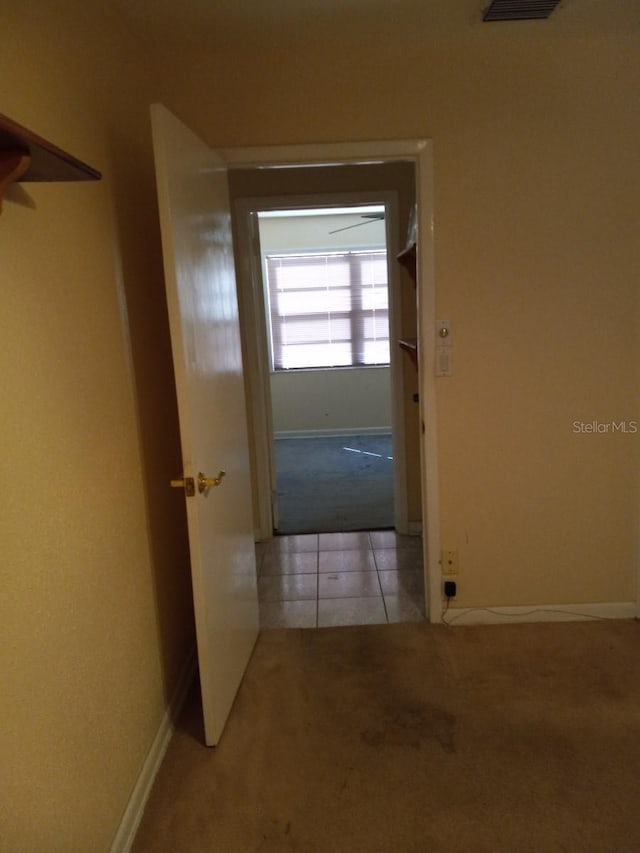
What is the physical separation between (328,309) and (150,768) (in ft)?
18.7

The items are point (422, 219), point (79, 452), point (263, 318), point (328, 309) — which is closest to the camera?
point (79, 452)

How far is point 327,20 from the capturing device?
192cm

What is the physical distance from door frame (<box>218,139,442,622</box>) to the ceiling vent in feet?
1.44

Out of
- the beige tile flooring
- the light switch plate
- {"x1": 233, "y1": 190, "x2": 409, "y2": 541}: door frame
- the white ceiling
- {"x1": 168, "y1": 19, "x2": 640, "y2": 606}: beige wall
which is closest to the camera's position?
the white ceiling

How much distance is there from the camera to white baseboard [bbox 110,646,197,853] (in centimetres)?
146

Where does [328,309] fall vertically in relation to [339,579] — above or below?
above

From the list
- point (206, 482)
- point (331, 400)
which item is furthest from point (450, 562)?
point (331, 400)

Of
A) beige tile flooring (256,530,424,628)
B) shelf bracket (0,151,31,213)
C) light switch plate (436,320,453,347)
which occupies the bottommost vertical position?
beige tile flooring (256,530,424,628)

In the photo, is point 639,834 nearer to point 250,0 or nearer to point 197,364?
point 197,364

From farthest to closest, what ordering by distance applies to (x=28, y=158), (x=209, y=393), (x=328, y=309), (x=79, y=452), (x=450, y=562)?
(x=328, y=309) < (x=450, y=562) < (x=209, y=393) < (x=79, y=452) < (x=28, y=158)

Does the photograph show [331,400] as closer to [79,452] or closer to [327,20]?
[327,20]

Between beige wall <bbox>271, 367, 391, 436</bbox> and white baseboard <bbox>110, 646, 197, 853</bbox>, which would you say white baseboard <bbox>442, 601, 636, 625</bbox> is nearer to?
white baseboard <bbox>110, 646, 197, 853</bbox>

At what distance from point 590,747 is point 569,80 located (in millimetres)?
2393

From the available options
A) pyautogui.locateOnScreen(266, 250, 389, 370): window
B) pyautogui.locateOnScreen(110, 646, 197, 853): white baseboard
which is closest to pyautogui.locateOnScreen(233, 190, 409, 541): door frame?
pyautogui.locateOnScreen(110, 646, 197, 853): white baseboard
